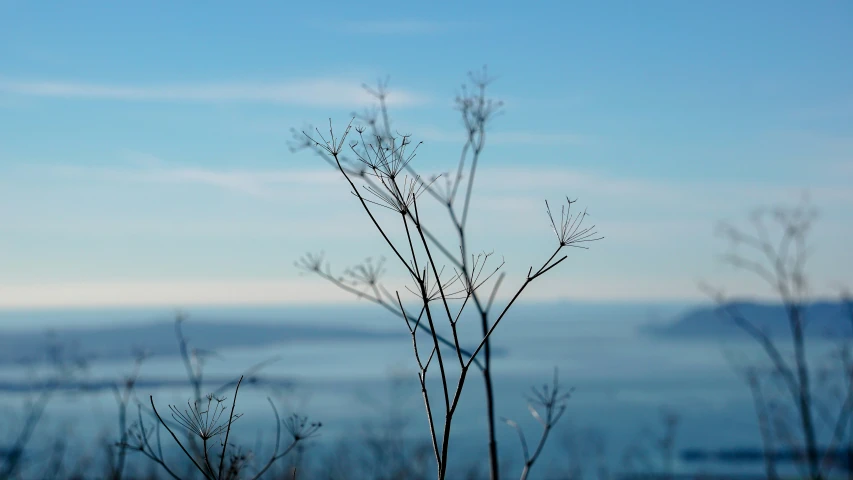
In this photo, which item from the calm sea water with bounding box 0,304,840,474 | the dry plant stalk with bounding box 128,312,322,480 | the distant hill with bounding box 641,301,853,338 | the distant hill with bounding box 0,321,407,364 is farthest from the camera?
the calm sea water with bounding box 0,304,840,474

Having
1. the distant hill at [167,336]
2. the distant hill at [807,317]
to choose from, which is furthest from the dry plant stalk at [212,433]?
the distant hill at [807,317]

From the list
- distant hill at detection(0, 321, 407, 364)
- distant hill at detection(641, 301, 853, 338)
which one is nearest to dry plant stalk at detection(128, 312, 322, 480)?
distant hill at detection(0, 321, 407, 364)

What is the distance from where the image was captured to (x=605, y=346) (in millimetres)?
71938

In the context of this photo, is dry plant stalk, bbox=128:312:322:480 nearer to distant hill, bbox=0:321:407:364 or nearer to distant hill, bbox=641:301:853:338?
distant hill, bbox=0:321:407:364

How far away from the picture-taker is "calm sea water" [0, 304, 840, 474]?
23375 millimetres

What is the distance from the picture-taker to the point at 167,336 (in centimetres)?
2489

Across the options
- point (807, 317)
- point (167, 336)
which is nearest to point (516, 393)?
point (167, 336)

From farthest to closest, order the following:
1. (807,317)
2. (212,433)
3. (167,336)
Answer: (167,336), (807,317), (212,433)

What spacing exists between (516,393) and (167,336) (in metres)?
14.0

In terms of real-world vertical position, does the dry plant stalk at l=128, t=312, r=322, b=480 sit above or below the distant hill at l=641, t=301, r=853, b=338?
below

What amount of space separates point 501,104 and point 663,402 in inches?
1381

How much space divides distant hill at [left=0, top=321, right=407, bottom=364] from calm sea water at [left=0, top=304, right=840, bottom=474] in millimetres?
642

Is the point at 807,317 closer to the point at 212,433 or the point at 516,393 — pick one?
the point at 212,433

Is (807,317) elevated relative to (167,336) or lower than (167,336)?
elevated
